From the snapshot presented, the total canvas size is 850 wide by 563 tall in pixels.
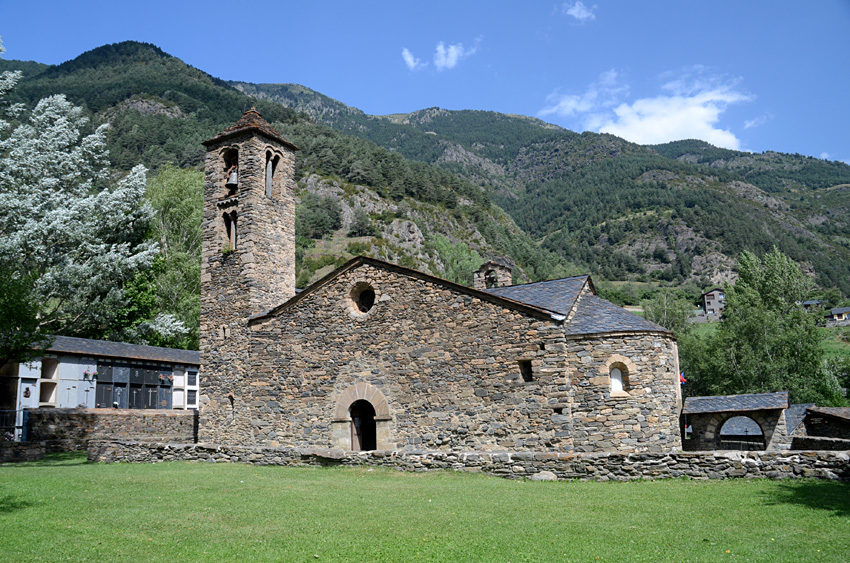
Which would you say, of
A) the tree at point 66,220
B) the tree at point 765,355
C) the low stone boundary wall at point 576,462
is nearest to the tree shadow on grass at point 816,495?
the low stone boundary wall at point 576,462

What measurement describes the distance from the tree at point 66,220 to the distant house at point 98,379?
9.20 feet

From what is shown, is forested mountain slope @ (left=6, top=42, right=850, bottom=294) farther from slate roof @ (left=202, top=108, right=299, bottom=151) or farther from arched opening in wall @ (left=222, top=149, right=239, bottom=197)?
slate roof @ (left=202, top=108, right=299, bottom=151)

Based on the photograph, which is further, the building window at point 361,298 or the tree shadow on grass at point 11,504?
the building window at point 361,298

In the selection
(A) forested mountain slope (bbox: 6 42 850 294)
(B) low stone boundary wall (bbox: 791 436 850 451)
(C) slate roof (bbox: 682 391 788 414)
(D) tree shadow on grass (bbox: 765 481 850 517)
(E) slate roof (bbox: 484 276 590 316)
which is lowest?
(B) low stone boundary wall (bbox: 791 436 850 451)

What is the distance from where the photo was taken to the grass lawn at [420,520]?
712 cm

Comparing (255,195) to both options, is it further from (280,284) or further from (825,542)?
(825,542)

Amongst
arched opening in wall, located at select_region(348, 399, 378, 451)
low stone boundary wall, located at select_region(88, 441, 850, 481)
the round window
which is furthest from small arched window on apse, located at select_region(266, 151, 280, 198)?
low stone boundary wall, located at select_region(88, 441, 850, 481)

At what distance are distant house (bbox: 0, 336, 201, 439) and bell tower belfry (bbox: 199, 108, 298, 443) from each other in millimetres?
6878

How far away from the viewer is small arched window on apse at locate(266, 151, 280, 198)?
2242cm

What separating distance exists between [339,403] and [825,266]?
138 m

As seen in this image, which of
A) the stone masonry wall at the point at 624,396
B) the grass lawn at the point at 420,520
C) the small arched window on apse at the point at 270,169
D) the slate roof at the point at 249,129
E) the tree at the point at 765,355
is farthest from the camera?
the tree at the point at 765,355

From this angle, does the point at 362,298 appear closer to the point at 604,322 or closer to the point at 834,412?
the point at 604,322

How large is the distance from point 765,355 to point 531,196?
541 feet

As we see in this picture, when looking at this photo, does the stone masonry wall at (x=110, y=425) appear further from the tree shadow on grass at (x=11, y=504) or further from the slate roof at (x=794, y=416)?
the slate roof at (x=794, y=416)
